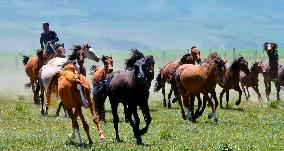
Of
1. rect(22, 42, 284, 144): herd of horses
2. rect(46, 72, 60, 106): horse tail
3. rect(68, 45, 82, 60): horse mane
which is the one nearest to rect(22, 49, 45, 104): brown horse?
rect(22, 42, 284, 144): herd of horses

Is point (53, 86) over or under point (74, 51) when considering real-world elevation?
under

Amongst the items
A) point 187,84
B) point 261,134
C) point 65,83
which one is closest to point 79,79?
point 65,83

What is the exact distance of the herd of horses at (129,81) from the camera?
19.3 meters

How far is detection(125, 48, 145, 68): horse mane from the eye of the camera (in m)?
20.3

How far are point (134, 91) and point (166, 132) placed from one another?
2.04m

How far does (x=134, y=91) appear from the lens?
64.5ft

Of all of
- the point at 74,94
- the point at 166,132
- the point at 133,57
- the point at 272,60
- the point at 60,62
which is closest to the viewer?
the point at 74,94

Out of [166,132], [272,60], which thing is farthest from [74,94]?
[272,60]

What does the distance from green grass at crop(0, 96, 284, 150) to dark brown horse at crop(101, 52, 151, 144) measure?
66 centimetres

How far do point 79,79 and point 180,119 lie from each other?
9.42 m

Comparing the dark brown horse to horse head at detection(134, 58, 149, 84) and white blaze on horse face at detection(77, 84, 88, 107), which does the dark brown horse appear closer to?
horse head at detection(134, 58, 149, 84)

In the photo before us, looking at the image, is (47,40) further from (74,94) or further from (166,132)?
(74,94)

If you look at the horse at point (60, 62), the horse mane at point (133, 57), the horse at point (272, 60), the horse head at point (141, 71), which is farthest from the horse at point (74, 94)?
the horse at point (272, 60)

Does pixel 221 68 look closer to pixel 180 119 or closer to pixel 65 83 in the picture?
pixel 180 119
